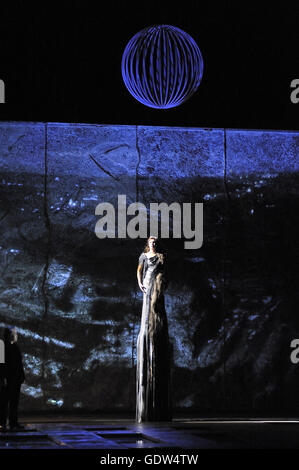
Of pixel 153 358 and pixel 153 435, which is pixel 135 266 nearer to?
pixel 153 358

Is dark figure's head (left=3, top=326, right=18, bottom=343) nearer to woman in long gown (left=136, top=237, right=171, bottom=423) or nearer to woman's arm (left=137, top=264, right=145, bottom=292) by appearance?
woman in long gown (left=136, top=237, right=171, bottom=423)

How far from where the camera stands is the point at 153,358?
35.8 feet

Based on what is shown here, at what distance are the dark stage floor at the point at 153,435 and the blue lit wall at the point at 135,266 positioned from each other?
58.2 inches

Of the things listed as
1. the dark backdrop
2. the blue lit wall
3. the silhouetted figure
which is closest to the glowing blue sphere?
the dark backdrop

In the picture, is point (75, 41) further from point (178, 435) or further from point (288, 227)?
point (178, 435)

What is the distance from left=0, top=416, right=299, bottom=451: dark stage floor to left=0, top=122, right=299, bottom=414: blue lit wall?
148 centimetres

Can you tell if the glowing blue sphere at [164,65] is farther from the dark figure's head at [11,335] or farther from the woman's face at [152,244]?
the dark figure's head at [11,335]

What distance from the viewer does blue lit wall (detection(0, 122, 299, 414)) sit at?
12.9 metres

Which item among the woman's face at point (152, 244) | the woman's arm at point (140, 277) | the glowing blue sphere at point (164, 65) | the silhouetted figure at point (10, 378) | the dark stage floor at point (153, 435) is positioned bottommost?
the dark stage floor at point (153, 435)

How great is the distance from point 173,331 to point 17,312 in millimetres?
2435

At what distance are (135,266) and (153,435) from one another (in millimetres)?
4848

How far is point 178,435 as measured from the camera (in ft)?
28.4

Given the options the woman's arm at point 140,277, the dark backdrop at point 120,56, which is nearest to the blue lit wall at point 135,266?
the dark backdrop at point 120,56

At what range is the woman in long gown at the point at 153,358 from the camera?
1083 cm
